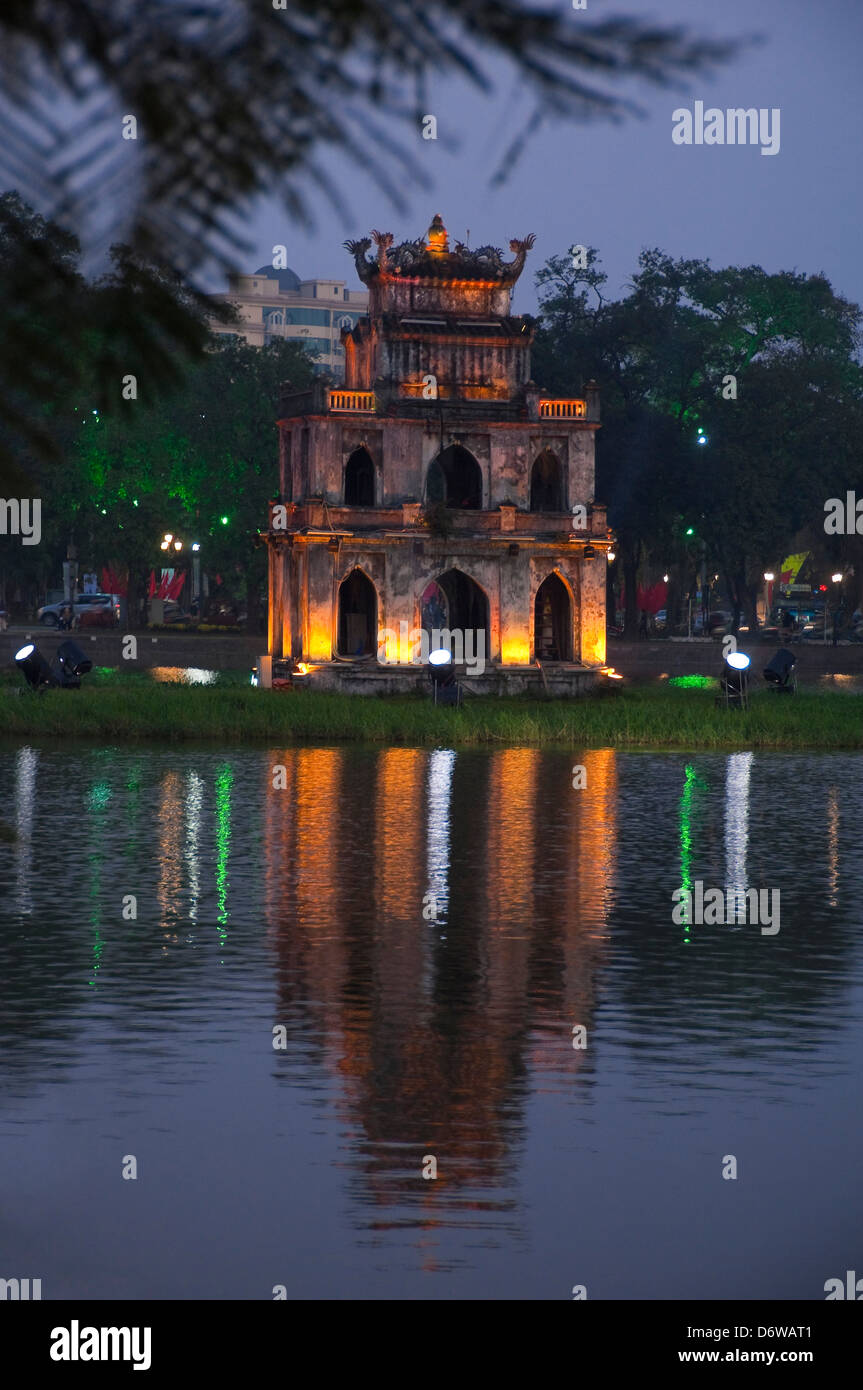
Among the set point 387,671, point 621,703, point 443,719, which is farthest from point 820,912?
point 387,671

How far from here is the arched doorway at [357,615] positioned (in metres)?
54.6

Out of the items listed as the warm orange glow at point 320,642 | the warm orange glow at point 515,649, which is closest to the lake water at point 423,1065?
the warm orange glow at point 320,642

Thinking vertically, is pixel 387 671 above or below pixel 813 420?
below

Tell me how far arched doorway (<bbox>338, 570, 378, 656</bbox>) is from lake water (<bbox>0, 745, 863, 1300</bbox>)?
3217cm

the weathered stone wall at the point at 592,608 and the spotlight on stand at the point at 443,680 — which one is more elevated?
the weathered stone wall at the point at 592,608

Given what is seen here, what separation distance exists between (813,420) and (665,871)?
66.4 meters

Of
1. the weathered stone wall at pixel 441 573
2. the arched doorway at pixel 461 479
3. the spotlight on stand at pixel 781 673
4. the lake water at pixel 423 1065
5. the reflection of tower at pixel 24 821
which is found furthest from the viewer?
the arched doorway at pixel 461 479

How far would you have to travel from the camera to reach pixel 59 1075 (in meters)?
10.5

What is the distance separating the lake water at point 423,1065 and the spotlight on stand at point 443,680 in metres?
21.5

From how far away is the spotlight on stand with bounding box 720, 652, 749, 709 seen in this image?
42.2 metres

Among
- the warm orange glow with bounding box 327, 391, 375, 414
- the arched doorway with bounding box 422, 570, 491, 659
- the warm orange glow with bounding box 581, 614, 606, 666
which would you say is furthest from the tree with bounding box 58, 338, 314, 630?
the warm orange glow with bounding box 581, 614, 606, 666

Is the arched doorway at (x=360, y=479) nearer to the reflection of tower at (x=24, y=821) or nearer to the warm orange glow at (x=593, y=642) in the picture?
the warm orange glow at (x=593, y=642)
